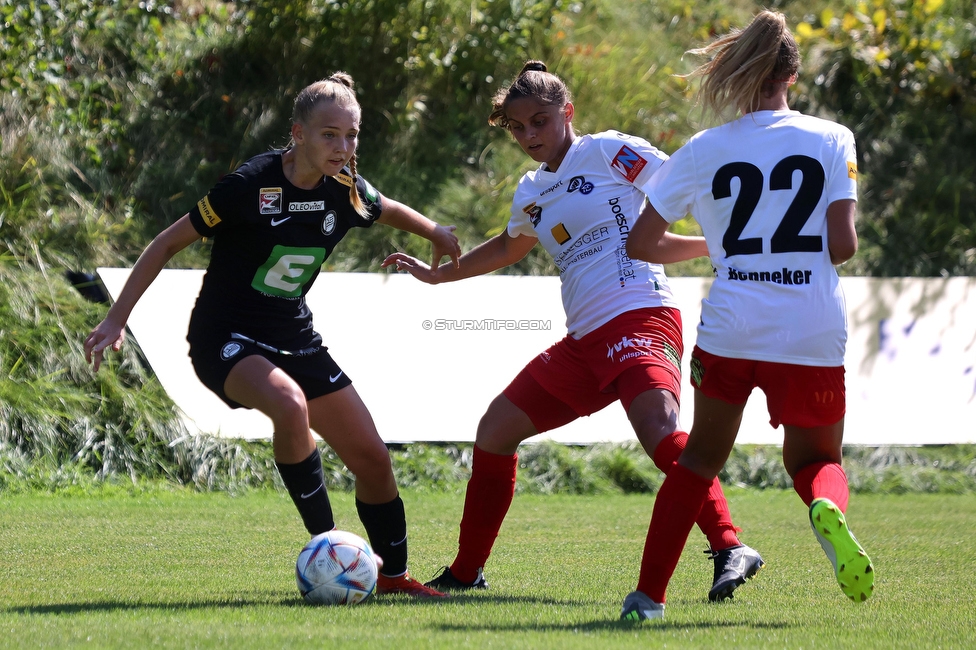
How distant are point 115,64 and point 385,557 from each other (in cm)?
833

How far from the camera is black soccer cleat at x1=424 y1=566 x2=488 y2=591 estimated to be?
460cm

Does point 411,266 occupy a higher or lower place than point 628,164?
lower

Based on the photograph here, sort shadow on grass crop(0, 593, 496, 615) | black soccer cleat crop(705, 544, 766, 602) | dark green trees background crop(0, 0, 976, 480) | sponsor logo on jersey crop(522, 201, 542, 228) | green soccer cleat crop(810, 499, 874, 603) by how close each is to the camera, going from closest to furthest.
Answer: green soccer cleat crop(810, 499, 874, 603) → shadow on grass crop(0, 593, 496, 615) → black soccer cleat crop(705, 544, 766, 602) → sponsor logo on jersey crop(522, 201, 542, 228) → dark green trees background crop(0, 0, 976, 480)

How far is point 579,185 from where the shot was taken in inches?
182

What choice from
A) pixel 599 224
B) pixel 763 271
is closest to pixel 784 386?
pixel 763 271

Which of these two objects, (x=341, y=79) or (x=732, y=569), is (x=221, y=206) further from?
(x=732, y=569)

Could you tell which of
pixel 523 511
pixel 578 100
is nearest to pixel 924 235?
pixel 578 100

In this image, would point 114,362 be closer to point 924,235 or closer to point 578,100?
point 578,100

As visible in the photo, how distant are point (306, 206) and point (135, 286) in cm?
75

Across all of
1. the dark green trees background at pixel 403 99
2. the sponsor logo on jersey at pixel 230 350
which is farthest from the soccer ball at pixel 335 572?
the dark green trees background at pixel 403 99

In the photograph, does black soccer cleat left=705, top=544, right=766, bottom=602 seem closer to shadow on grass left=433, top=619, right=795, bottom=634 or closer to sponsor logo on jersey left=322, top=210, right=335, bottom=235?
shadow on grass left=433, top=619, right=795, bottom=634

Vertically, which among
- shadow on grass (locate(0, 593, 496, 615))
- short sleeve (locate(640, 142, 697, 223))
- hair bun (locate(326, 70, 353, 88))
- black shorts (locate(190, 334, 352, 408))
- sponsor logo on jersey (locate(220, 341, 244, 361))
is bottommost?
shadow on grass (locate(0, 593, 496, 615))

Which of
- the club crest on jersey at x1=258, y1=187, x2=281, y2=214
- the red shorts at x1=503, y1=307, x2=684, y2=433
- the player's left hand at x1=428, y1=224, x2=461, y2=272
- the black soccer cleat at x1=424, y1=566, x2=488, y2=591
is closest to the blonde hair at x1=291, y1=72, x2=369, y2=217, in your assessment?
the club crest on jersey at x1=258, y1=187, x2=281, y2=214

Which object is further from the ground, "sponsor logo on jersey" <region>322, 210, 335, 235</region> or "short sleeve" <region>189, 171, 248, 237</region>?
"short sleeve" <region>189, 171, 248, 237</region>
